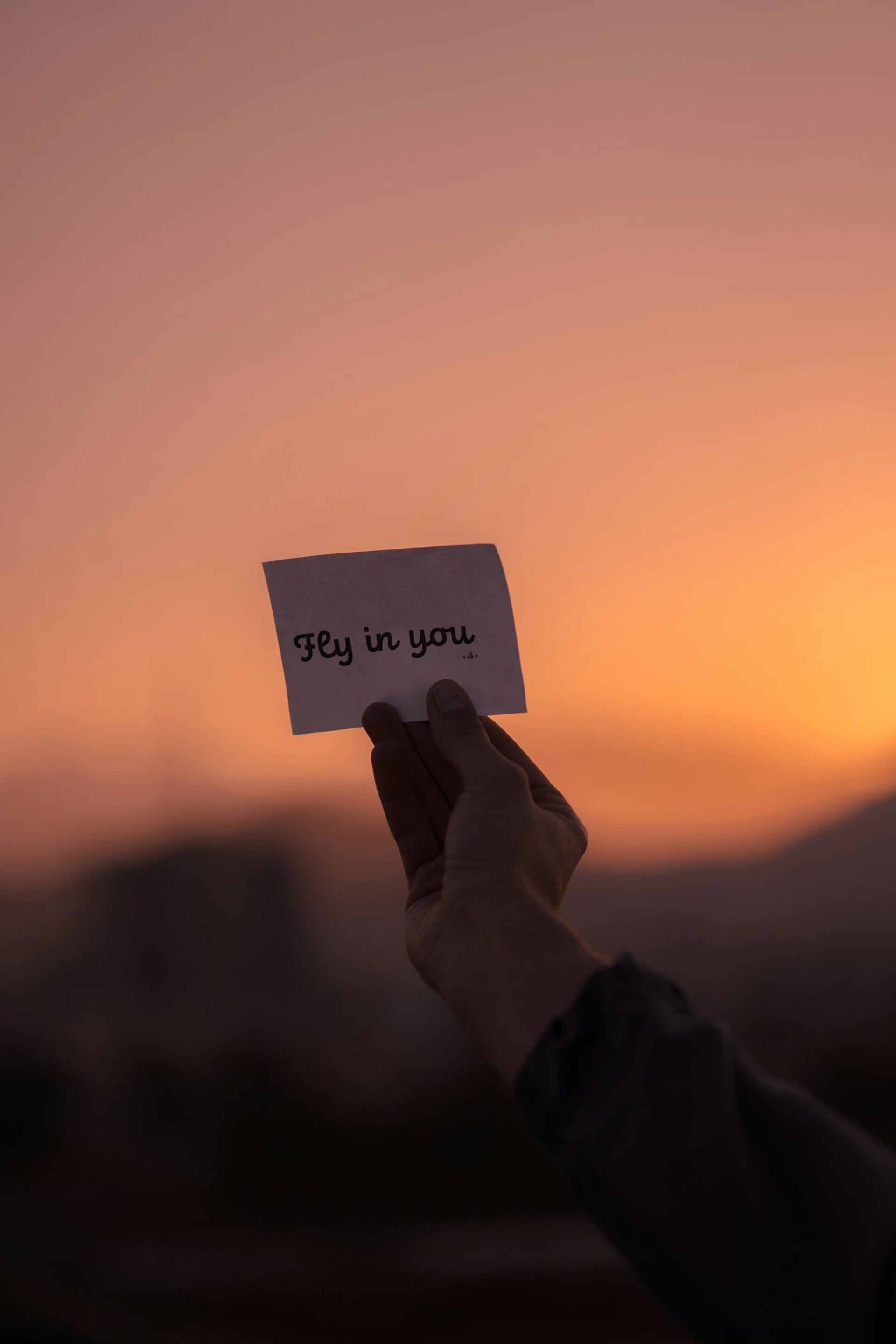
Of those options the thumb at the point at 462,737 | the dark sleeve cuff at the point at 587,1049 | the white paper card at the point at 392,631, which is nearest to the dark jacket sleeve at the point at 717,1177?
Result: the dark sleeve cuff at the point at 587,1049

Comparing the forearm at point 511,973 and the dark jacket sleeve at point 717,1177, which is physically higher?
the forearm at point 511,973

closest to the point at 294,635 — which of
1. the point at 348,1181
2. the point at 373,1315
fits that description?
the point at 373,1315

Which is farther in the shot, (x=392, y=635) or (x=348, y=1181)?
(x=348, y=1181)

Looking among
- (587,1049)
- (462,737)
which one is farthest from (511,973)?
(462,737)

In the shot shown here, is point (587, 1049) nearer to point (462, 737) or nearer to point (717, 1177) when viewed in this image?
point (717, 1177)

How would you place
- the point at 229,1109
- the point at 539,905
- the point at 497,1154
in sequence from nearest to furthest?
the point at 539,905 → the point at 497,1154 → the point at 229,1109

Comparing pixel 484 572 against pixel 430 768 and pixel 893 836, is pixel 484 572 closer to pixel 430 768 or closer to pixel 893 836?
pixel 430 768

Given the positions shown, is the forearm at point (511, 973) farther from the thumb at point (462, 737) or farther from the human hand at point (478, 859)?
the thumb at point (462, 737)
